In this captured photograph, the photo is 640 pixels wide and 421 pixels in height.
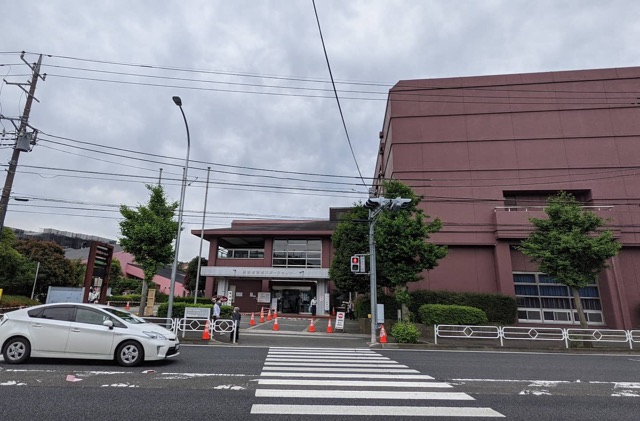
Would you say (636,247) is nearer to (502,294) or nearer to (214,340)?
(502,294)

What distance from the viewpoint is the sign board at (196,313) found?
14852 millimetres

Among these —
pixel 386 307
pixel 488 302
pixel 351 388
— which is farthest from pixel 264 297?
pixel 351 388

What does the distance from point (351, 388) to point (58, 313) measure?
7.28 metres

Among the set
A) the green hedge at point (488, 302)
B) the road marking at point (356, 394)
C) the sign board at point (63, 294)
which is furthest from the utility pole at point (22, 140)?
the green hedge at point (488, 302)

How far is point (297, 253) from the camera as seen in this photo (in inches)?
1384

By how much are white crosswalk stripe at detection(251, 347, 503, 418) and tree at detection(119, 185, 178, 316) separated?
36.1 feet

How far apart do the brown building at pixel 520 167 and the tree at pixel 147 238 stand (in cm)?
1515

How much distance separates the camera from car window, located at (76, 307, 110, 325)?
8.44 metres

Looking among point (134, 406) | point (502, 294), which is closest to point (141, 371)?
point (134, 406)

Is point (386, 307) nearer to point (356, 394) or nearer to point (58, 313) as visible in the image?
point (356, 394)

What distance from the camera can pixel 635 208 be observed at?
2123cm

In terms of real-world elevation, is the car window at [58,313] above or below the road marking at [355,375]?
above

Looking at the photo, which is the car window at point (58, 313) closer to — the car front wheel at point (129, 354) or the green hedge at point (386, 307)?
the car front wheel at point (129, 354)

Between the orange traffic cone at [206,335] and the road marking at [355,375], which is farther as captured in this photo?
the orange traffic cone at [206,335]
